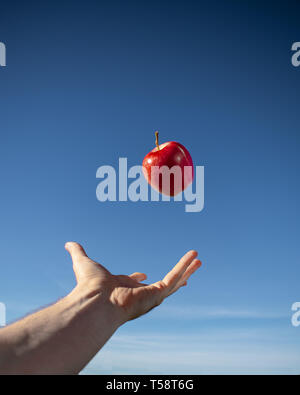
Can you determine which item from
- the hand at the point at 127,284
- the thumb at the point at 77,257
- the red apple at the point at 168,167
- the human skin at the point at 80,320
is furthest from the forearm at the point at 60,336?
the red apple at the point at 168,167

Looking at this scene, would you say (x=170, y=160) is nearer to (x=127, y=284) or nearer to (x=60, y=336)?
(x=127, y=284)

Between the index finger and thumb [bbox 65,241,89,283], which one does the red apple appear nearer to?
the index finger

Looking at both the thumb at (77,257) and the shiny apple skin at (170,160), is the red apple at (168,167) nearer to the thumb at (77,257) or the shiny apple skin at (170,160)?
the shiny apple skin at (170,160)

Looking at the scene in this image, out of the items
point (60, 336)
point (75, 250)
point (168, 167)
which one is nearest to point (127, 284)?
point (75, 250)

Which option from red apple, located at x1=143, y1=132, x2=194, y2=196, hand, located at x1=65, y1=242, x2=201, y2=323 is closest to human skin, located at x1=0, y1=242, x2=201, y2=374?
hand, located at x1=65, y1=242, x2=201, y2=323
